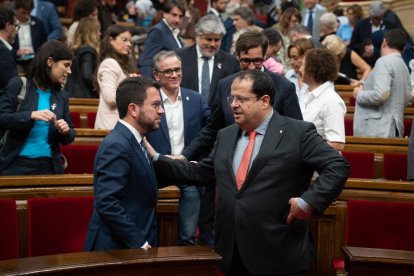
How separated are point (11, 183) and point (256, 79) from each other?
1498 millimetres

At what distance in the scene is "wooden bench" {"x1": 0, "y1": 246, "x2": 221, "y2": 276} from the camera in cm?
294

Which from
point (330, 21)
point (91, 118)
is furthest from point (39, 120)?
point (330, 21)

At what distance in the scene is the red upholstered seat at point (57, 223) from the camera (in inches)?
159

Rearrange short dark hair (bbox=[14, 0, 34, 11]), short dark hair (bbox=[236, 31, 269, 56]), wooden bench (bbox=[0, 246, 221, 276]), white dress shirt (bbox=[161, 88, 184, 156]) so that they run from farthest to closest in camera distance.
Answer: short dark hair (bbox=[14, 0, 34, 11]) < white dress shirt (bbox=[161, 88, 184, 156]) < short dark hair (bbox=[236, 31, 269, 56]) < wooden bench (bbox=[0, 246, 221, 276])

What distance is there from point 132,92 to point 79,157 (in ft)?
6.87

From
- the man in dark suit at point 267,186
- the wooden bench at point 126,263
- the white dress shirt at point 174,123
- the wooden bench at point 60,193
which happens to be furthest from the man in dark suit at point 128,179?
the white dress shirt at point 174,123

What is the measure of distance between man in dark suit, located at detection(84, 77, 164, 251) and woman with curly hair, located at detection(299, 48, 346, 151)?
1342mm

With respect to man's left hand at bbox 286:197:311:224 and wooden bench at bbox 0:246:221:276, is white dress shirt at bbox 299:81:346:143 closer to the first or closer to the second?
man's left hand at bbox 286:197:311:224

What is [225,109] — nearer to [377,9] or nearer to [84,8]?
[84,8]

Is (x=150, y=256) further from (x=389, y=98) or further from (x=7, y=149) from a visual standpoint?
(x=389, y=98)

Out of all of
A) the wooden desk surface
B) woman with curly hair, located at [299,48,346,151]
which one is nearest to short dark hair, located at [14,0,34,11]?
woman with curly hair, located at [299,48,346,151]

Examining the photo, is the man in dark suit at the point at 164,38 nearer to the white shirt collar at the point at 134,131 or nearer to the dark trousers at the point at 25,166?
the dark trousers at the point at 25,166

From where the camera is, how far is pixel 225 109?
4.21 m

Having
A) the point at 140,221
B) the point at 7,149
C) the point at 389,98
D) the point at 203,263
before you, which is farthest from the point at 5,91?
the point at 389,98
